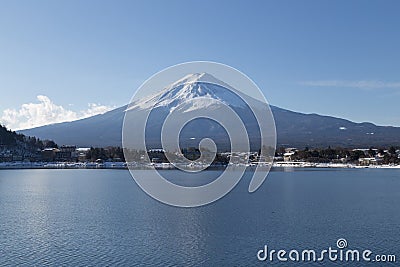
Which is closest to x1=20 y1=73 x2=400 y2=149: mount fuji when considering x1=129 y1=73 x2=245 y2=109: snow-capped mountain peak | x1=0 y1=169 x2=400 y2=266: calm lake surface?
x1=129 y1=73 x2=245 y2=109: snow-capped mountain peak

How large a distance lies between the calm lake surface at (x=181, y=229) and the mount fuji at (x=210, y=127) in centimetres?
3798

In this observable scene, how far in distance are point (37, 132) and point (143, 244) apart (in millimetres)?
69221

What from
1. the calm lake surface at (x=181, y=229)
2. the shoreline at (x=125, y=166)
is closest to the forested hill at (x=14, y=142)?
the shoreline at (x=125, y=166)

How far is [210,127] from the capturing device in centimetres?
7038

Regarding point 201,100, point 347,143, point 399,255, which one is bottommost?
point 399,255

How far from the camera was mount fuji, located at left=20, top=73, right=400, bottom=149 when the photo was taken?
57.8 m

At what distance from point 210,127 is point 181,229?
202 feet

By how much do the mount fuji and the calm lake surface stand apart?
37981 millimetres

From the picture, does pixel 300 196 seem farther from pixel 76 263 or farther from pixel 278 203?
pixel 76 263

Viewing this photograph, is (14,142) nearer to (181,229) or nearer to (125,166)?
(125,166)

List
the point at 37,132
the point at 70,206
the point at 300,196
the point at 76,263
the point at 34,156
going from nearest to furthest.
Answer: the point at 76,263, the point at 70,206, the point at 300,196, the point at 34,156, the point at 37,132

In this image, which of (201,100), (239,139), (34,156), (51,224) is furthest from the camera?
(201,100)

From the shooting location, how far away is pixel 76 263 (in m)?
6.44

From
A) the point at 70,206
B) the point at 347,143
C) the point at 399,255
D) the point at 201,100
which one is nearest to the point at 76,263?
the point at 399,255
